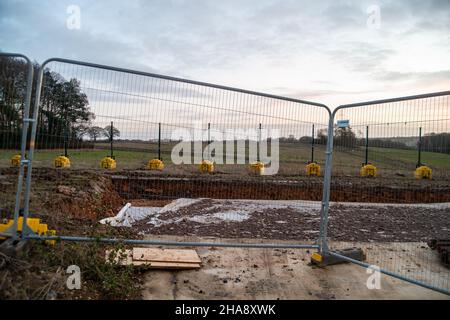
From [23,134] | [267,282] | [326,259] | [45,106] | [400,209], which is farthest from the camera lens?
[400,209]

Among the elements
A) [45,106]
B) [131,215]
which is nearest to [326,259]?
[45,106]

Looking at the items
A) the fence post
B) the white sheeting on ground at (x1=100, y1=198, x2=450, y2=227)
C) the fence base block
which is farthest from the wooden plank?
the white sheeting on ground at (x1=100, y1=198, x2=450, y2=227)

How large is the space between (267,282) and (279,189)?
8.92 metres

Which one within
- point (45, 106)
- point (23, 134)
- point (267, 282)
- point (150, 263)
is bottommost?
point (267, 282)

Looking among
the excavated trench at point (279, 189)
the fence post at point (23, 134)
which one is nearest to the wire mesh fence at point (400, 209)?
the excavated trench at point (279, 189)

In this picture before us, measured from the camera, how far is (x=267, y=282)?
14.7 feet

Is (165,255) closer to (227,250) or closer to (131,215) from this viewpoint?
(227,250)

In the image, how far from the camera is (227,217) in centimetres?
830

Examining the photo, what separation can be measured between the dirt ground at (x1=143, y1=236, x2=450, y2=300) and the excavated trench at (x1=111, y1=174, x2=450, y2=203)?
7.45 m

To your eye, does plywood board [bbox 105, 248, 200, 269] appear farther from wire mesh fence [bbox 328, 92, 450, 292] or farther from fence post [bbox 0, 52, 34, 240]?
wire mesh fence [bbox 328, 92, 450, 292]

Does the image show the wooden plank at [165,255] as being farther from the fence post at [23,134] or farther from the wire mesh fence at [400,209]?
the wire mesh fence at [400,209]

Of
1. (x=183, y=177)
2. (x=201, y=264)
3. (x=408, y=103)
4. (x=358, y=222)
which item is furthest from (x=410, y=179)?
(x=201, y=264)

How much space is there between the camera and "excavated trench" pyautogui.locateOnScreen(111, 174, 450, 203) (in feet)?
41.0
